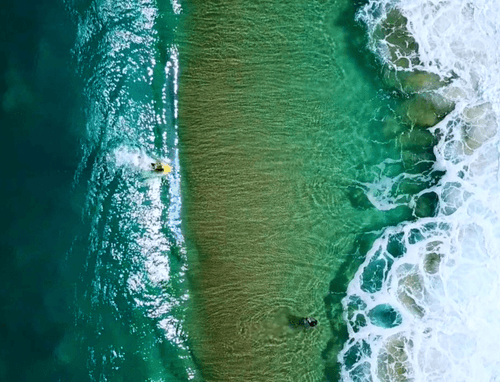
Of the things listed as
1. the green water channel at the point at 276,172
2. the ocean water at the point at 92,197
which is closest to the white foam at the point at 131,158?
the ocean water at the point at 92,197

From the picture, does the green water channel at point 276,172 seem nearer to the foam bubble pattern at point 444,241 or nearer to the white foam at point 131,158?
the foam bubble pattern at point 444,241

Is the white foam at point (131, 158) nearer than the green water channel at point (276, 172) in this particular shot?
No

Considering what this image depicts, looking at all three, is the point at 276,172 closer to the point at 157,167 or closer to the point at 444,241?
the point at 157,167

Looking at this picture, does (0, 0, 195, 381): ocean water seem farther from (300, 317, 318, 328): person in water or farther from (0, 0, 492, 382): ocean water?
(300, 317, 318, 328): person in water

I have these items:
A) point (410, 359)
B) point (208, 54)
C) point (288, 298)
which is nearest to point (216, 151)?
point (208, 54)

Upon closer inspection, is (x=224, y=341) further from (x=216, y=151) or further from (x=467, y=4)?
(x=467, y=4)
